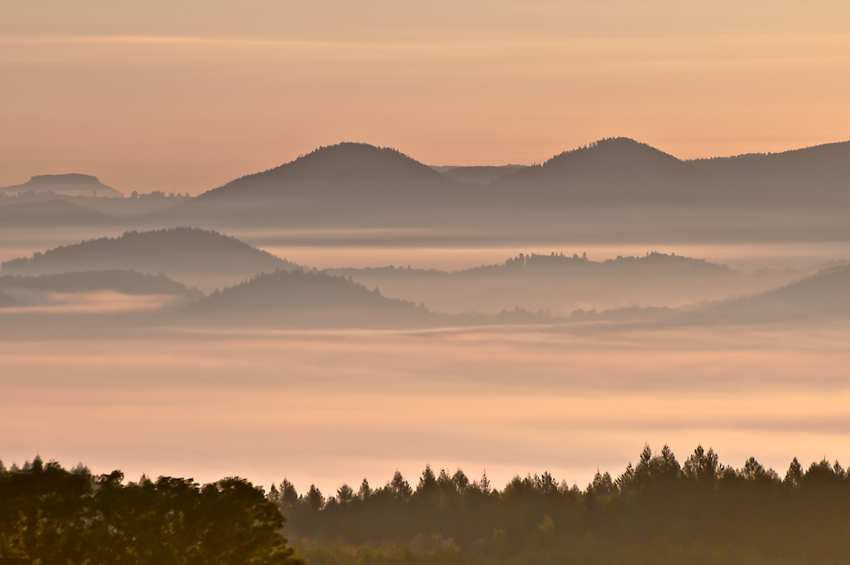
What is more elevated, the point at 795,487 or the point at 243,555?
the point at 795,487

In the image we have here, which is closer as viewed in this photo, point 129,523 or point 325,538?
point 129,523

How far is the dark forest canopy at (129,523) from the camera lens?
234ft

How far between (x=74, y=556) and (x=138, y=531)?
12.5 ft

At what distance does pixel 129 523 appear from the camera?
7194cm

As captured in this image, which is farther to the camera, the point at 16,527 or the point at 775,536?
the point at 775,536

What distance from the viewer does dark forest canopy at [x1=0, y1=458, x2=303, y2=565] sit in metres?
71.4

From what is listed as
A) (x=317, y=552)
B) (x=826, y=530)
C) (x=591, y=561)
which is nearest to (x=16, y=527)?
(x=317, y=552)

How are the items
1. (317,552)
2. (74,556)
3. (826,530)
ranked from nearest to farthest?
1. (74,556)
2. (317,552)
3. (826,530)

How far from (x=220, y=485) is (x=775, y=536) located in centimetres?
13728

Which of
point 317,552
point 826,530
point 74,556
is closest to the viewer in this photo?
point 74,556

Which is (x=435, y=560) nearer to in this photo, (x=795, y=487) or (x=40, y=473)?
(x=795, y=487)

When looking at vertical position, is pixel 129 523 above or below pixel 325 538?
below

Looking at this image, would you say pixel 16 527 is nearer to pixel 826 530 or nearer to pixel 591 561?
pixel 591 561

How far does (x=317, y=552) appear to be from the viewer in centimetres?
17125
